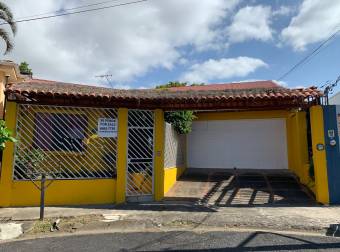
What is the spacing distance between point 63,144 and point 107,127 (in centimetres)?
170

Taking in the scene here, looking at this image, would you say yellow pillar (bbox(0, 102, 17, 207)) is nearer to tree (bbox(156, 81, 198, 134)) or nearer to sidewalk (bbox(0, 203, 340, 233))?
sidewalk (bbox(0, 203, 340, 233))

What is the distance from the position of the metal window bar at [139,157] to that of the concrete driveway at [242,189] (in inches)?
34.2

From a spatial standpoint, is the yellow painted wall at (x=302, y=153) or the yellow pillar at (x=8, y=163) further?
the yellow painted wall at (x=302, y=153)

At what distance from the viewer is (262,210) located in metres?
7.73

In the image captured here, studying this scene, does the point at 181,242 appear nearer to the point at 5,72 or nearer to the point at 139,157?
the point at 139,157

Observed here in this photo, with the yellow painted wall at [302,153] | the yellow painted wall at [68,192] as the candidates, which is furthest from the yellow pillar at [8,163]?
the yellow painted wall at [302,153]

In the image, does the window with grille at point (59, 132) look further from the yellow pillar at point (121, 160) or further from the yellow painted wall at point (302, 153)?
the yellow painted wall at point (302, 153)

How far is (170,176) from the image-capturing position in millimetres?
10859

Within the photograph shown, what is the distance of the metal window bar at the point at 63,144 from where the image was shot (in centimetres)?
868

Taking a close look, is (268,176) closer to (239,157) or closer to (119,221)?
(239,157)

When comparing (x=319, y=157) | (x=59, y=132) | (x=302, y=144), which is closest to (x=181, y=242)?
(x=319, y=157)

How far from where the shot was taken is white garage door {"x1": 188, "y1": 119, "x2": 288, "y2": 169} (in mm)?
13859

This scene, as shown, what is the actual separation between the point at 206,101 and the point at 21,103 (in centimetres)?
501

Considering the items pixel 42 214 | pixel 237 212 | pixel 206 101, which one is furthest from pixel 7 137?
pixel 237 212
